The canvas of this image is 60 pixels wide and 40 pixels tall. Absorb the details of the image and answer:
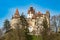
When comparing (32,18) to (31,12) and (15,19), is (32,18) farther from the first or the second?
(15,19)

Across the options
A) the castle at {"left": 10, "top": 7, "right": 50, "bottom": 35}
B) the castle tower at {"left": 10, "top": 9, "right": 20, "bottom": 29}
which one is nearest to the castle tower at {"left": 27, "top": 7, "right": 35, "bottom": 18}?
the castle at {"left": 10, "top": 7, "right": 50, "bottom": 35}

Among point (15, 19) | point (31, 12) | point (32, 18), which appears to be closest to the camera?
point (15, 19)

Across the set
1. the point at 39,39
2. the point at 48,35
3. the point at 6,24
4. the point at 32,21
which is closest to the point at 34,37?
the point at 39,39

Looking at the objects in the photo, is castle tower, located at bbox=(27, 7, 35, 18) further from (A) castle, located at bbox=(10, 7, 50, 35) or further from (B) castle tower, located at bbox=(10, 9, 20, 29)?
(B) castle tower, located at bbox=(10, 9, 20, 29)

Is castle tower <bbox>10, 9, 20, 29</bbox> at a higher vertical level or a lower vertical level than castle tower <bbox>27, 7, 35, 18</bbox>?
lower

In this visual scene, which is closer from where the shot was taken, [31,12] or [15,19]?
[15,19]

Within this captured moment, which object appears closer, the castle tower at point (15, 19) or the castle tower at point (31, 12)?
the castle tower at point (15, 19)

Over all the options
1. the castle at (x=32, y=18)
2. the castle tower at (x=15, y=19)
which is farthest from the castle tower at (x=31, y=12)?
the castle tower at (x=15, y=19)

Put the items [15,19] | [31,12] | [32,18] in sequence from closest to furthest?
[15,19] < [32,18] < [31,12]

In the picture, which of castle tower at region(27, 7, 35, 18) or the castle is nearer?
the castle

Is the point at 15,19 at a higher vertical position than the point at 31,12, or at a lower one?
lower

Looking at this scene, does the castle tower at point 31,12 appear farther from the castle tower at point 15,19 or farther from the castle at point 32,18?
the castle tower at point 15,19

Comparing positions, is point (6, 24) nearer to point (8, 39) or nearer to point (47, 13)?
point (47, 13)

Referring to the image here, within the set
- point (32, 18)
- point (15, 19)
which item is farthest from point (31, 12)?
point (15, 19)
